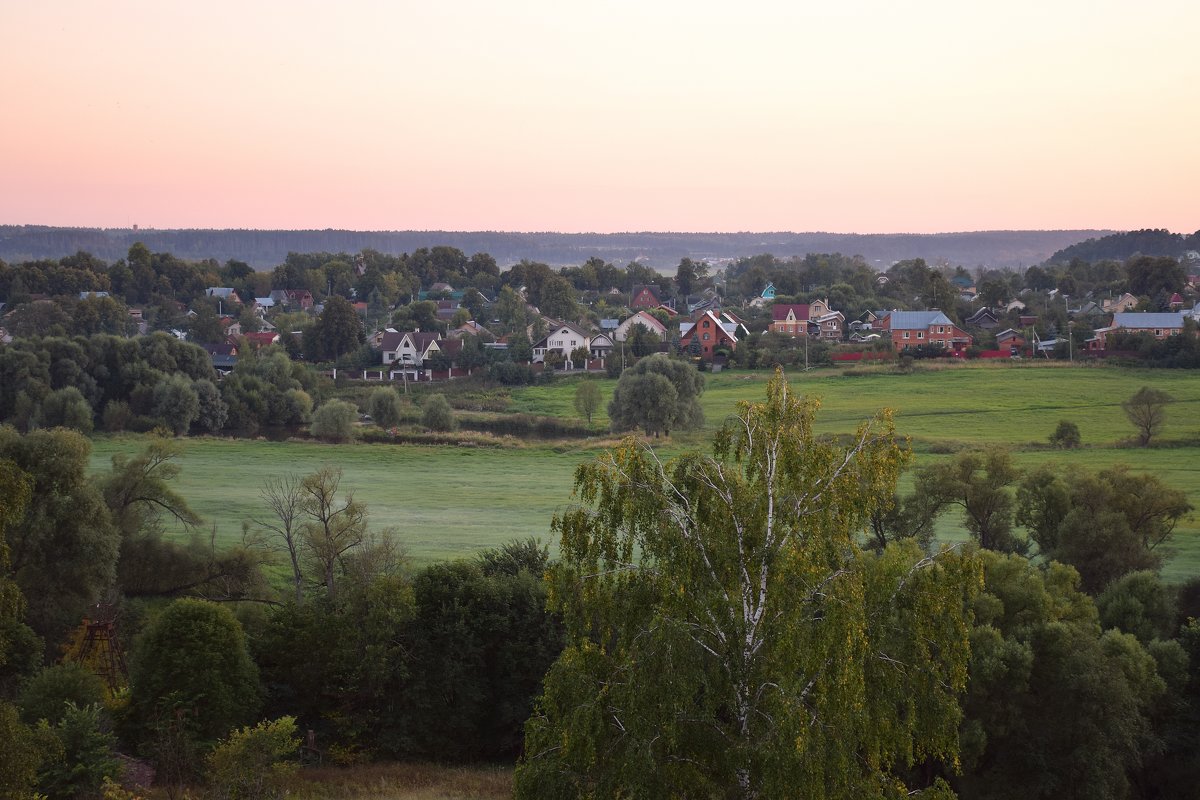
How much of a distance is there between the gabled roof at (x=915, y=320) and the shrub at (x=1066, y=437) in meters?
32.7

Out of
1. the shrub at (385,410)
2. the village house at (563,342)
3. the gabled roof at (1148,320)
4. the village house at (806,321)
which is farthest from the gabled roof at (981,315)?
the shrub at (385,410)

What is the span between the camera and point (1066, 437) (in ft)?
144

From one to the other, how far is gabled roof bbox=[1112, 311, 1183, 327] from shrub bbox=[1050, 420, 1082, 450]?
1274 inches

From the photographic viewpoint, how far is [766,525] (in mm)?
10219

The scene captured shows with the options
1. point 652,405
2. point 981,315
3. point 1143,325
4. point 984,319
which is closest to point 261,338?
point 652,405

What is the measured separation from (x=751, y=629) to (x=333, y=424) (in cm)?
4379

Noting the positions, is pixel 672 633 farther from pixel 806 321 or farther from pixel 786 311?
pixel 786 311

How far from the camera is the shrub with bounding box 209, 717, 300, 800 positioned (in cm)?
1505

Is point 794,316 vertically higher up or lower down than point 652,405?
higher up

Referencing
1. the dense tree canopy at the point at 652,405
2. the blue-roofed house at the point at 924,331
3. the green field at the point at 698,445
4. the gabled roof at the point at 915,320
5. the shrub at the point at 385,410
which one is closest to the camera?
the green field at the point at 698,445

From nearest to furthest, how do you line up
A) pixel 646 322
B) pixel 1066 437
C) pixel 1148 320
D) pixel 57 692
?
1. pixel 57 692
2. pixel 1066 437
3. pixel 1148 320
4. pixel 646 322

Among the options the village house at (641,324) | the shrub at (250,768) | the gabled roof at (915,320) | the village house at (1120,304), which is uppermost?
the village house at (1120,304)

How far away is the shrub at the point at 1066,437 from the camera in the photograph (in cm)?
4381

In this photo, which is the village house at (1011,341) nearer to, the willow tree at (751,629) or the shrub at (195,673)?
the shrub at (195,673)
